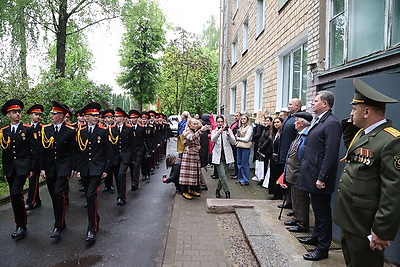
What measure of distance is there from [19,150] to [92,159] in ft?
3.77

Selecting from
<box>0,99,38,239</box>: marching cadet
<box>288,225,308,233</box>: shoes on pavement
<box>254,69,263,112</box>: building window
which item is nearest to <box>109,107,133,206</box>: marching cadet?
<box>0,99,38,239</box>: marching cadet

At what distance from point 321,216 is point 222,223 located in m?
2.09

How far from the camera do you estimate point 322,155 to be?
3.77m

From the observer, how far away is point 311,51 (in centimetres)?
613

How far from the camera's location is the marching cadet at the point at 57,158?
16.0 feet

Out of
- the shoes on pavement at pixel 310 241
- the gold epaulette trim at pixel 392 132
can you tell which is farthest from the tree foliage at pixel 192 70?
the gold epaulette trim at pixel 392 132

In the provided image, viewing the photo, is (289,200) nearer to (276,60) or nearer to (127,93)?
(276,60)

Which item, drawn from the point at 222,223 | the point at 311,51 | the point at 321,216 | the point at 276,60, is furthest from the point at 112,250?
the point at 276,60

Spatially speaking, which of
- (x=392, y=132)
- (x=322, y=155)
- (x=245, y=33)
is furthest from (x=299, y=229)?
(x=245, y=33)

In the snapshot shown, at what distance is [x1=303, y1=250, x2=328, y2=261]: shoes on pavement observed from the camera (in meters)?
3.69

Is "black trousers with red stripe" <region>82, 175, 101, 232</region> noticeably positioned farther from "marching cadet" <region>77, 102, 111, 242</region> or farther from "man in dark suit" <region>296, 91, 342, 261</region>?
"man in dark suit" <region>296, 91, 342, 261</region>

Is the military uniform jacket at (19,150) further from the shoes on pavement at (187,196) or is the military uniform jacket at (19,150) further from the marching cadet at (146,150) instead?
the marching cadet at (146,150)

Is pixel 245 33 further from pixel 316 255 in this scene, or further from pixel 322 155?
pixel 316 255

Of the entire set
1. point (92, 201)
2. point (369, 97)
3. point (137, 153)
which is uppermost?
point (369, 97)
